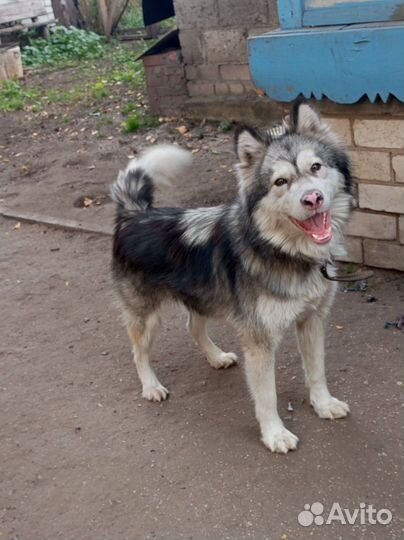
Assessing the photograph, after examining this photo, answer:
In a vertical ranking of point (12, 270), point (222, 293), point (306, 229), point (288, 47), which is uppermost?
point (288, 47)

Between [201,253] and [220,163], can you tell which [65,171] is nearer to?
[220,163]

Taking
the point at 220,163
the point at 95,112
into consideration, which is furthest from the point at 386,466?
the point at 95,112

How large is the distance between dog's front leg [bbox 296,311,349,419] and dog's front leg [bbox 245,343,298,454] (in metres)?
0.26

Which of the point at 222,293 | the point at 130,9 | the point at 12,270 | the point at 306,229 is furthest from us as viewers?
the point at 130,9

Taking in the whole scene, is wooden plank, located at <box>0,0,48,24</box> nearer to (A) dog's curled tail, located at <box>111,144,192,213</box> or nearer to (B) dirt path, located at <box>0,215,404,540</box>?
(B) dirt path, located at <box>0,215,404,540</box>

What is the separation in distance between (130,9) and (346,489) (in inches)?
633

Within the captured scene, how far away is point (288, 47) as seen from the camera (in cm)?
434

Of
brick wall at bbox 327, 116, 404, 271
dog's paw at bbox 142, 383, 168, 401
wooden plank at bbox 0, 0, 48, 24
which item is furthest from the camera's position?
wooden plank at bbox 0, 0, 48, 24

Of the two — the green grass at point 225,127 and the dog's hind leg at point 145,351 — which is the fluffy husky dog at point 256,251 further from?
the green grass at point 225,127

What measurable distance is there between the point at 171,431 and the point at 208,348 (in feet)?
2.01

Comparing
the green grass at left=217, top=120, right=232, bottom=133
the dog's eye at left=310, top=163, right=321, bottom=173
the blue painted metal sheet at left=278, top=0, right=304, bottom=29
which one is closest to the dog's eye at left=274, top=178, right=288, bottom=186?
the dog's eye at left=310, top=163, right=321, bottom=173

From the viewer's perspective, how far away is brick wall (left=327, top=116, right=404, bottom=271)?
428 centimetres

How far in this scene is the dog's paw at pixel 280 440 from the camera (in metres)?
3.13

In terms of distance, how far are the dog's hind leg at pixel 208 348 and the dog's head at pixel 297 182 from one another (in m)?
1.14
